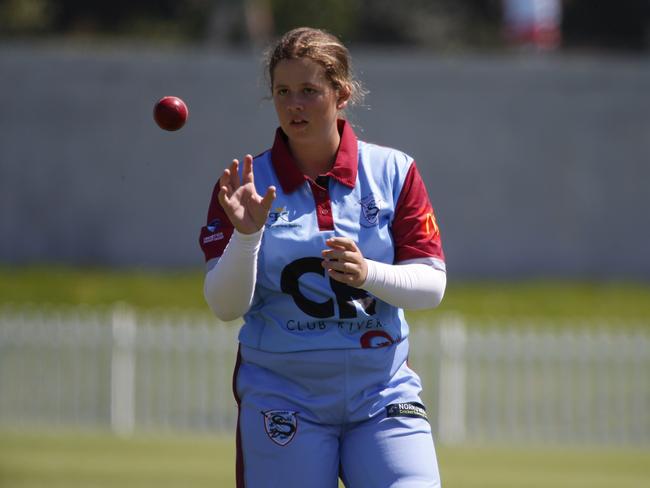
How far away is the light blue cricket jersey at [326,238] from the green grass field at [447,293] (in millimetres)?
12620

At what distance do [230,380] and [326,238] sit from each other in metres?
8.73

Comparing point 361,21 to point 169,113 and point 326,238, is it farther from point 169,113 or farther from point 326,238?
point 326,238

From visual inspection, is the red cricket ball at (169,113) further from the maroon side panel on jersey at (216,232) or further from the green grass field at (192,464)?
the green grass field at (192,464)

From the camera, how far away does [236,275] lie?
3.71m

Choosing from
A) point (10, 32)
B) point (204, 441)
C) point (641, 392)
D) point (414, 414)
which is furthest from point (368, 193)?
point (10, 32)

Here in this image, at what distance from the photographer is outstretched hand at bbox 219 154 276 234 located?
145 inches

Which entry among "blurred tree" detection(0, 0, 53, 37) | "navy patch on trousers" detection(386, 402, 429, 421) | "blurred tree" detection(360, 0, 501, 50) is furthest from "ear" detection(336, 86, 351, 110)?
"blurred tree" detection(360, 0, 501, 50)

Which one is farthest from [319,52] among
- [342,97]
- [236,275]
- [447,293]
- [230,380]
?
[447,293]

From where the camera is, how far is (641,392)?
12.1m

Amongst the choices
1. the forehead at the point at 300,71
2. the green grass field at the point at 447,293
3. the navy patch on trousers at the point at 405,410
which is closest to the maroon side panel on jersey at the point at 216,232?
the forehead at the point at 300,71

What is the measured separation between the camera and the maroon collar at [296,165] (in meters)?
3.93

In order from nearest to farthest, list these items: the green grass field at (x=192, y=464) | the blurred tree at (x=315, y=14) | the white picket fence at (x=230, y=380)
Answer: the green grass field at (x=192, y=464) → the white picket fence at (x=230, y=380) → the blurred tree at (x=315, y=14)

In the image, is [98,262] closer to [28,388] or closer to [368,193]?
[28,388]

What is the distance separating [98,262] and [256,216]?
15.2m
